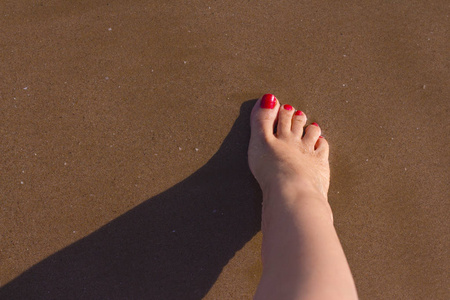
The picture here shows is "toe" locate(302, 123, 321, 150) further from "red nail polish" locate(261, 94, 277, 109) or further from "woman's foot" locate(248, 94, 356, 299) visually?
"red nail polish" locate(261, 94, 277, 109)

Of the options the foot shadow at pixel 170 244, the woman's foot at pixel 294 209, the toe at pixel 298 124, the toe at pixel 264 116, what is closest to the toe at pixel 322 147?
the woman's foot at pixel 294 209

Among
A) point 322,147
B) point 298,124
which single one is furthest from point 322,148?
point 298,124

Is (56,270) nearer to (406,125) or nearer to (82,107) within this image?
(82,107)

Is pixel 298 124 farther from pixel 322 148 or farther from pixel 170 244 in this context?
pixel 170 244

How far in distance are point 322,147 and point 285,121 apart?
0.27m

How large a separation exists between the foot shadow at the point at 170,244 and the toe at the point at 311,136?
0.36 metres

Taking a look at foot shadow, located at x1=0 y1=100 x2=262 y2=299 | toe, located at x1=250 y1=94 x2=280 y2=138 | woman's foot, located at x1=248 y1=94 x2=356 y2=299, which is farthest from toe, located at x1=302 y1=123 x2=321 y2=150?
foot shadow, located at x1=0 y1=100 x2=262 y2=299

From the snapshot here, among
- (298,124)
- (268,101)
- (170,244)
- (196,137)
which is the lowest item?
(170,244)

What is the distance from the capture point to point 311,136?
1.82 m

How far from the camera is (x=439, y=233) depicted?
1.88 metres

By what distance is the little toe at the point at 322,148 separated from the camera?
1805mm

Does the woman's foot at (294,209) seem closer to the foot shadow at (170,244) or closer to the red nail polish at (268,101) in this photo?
the red nail polish at (268,101)

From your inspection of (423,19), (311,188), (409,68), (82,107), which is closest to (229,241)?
(311,188)

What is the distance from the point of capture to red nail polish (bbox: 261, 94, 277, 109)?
180cm
